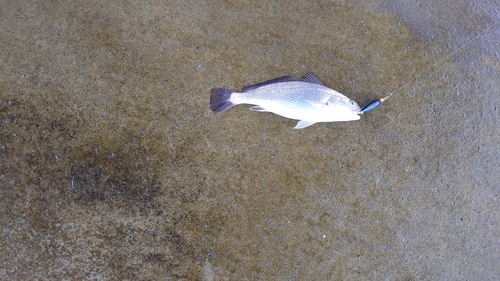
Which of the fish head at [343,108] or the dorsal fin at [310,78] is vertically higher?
the dorsal fin at [310,78]

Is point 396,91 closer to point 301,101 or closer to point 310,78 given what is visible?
point 310,78

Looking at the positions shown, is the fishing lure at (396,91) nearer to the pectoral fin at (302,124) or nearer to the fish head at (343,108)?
the fish head at (343,108)

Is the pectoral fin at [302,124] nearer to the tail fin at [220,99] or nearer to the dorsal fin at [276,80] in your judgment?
the dorsal fin at [276,80]

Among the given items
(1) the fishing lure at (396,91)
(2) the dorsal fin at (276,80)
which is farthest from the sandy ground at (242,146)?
(2) the dorsal fin at (276,80)

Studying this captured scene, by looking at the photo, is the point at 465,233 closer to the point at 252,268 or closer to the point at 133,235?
Result: the point at 252,268

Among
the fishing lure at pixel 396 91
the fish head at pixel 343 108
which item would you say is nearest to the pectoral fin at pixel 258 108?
the fish head at pixel 343 108

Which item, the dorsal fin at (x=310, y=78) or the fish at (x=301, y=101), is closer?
the fish at (x=301, y=101)

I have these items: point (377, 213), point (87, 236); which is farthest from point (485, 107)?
point (87, 236)

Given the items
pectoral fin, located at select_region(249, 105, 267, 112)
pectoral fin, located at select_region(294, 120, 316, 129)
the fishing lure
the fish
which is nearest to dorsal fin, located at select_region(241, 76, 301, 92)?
the fish
